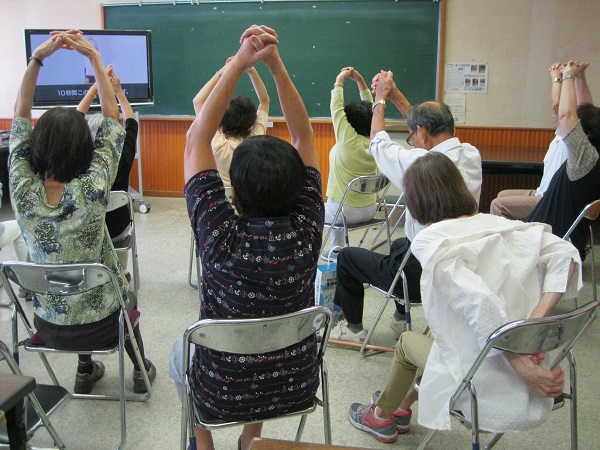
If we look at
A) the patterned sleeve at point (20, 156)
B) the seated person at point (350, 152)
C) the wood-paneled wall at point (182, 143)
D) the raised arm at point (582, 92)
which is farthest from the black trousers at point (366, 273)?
the wood-paneled wall at point (182, 143)

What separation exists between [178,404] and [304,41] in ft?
14.0

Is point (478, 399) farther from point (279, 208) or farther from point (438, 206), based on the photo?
point (279, 208)

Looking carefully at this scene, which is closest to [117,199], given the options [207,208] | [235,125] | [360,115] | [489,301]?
[235,125]

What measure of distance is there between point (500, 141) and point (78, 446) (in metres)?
4.71

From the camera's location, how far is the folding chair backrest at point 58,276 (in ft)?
6.51

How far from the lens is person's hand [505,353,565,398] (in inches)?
66.0

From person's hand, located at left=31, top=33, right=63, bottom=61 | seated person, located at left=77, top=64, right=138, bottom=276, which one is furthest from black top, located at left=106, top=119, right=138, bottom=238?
person's hand, located at left=31, top=33, right=63, bottom=61

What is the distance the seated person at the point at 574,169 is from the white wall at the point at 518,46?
7.76 ft

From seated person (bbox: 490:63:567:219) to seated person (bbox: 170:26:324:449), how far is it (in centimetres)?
216

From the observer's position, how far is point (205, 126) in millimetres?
1651

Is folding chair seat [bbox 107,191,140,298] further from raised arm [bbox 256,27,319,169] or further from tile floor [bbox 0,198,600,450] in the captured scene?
raised arm [bbox 256,27,319,169]

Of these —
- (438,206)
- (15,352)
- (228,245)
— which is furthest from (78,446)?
(438,206)

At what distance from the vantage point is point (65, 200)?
2.11 m

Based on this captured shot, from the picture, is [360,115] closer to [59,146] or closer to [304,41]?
[59,146]
